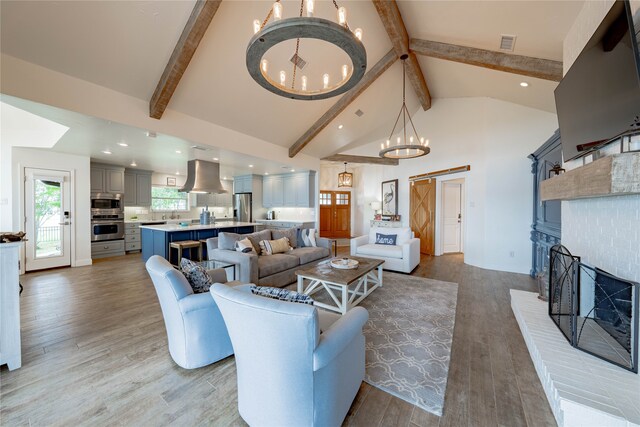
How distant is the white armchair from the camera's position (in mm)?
4707

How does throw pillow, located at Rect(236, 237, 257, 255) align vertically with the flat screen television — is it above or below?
below

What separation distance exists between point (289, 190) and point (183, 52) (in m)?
5.05

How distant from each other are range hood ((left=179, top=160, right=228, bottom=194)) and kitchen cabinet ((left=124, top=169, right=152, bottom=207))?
259 cm

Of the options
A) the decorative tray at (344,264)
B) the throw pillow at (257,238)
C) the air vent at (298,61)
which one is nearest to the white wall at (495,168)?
the decorative tray at (344,264)

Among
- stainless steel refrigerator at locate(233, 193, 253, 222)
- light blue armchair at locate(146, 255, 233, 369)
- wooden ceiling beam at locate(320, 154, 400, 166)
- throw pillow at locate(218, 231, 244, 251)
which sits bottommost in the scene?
light blue armchair at locate(146, 255, 233, 369)

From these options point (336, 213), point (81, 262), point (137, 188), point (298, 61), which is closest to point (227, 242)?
point (298, 61)

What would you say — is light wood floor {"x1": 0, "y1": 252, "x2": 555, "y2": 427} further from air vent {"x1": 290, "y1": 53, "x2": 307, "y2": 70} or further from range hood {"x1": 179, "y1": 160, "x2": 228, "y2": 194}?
air vent {"x1": 290, "y1": 53, "x2": 307, "y2": 70}

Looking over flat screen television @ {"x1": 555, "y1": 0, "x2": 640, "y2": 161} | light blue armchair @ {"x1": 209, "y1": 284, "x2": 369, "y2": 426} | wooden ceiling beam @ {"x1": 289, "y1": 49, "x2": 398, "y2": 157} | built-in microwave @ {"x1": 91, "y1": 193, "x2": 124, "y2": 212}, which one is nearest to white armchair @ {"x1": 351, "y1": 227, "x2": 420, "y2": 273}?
wooden ceiling beam @ {"x1": 289, "y1": 49, "x2": 398, "y2": 157}

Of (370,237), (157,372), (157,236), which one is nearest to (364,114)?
(370,237)

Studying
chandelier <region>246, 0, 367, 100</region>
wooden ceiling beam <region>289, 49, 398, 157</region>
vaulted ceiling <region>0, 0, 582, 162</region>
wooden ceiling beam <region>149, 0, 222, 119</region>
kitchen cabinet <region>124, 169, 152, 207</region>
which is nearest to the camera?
chandelier <region>246, 0, 367, 100</region>

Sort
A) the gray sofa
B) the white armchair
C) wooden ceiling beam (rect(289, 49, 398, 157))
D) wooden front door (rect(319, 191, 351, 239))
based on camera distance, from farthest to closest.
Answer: wooden front door (rect(319, 191, 351, 239)), the white armchair, wooden ceiling beam (rect(289, 49, 398, 157)), the gray sofa

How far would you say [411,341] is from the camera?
7.70ft

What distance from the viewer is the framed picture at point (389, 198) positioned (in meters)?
7.67

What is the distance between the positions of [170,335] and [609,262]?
138 inches
